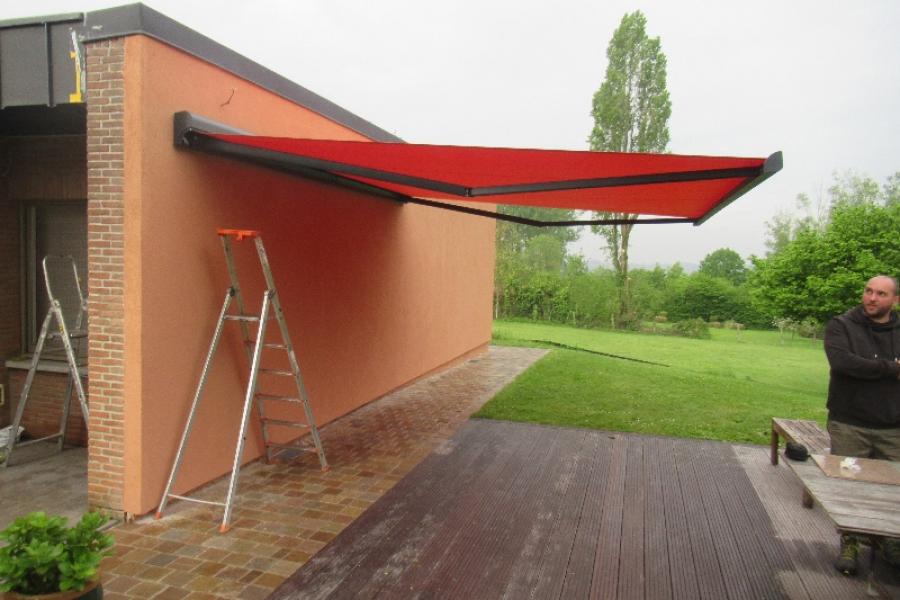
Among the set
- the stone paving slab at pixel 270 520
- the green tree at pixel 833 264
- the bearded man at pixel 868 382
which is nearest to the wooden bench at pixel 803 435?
the bearded man at pixel 868 382

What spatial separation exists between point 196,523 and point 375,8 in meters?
30.2

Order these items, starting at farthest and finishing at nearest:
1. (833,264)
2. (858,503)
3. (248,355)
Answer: (833,264), (248,355), (858,503)

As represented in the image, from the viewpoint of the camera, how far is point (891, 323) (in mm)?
3684

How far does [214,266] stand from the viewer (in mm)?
4578

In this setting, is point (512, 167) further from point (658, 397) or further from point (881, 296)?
point (658, 397)

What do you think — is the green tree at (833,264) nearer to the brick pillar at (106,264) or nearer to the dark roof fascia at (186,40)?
the dark roof fascia at (186,40)

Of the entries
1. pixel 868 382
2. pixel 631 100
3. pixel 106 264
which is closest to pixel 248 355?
pixel 106 264

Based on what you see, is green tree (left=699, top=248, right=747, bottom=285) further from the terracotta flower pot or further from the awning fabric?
the terracotta flower pot

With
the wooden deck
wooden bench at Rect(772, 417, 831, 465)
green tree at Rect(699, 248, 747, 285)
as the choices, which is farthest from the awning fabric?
green tree at Rect(699, 248, 747, 285)

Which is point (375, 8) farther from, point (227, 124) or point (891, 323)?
point (891, 323)

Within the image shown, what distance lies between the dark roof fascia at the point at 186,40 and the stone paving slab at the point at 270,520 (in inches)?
122

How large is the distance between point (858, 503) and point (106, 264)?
4.49 meters

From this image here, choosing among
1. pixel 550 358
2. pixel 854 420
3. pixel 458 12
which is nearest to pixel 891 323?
pixel 854 420

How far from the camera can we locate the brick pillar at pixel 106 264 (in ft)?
12.5
